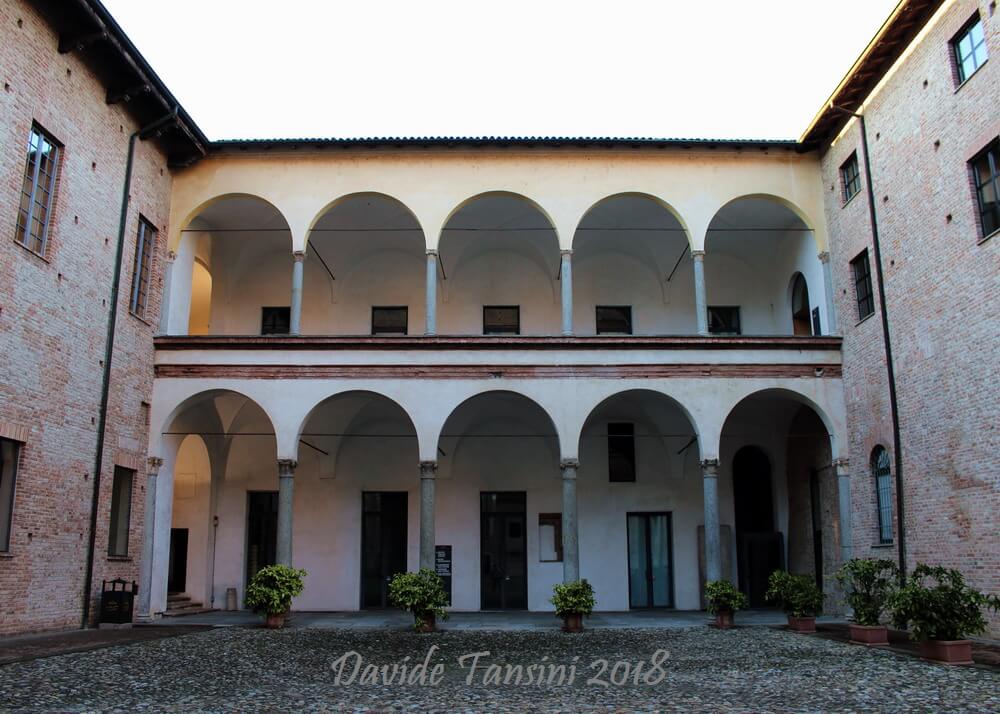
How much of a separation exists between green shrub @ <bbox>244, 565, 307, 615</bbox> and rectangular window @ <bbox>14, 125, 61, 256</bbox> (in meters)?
6.75

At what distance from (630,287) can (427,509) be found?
7893 millimetres

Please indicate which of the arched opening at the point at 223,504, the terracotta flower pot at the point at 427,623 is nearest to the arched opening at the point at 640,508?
the terracotta flower pot at the point at 427,623

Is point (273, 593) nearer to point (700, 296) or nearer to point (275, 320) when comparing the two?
point (275, 320)

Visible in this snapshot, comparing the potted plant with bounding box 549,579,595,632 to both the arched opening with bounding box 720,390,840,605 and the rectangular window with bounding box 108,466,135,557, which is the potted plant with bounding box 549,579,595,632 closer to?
the arched opening with bounding box 720,390,840,605

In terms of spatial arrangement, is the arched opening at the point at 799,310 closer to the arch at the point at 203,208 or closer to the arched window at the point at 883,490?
the arched window at the point at 883,490

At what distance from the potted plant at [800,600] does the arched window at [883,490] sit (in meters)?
1.75

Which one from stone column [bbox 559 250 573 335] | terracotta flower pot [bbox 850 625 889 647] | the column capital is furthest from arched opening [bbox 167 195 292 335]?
terracotta flower pot [bbox 850 625 889 647]

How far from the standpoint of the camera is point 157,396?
1772 cm

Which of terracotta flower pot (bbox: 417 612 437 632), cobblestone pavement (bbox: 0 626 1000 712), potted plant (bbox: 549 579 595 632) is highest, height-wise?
potted plant (bbox: 549 579 595 632)

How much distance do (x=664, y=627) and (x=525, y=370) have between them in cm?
546

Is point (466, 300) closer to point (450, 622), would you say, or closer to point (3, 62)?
point (450, 622)

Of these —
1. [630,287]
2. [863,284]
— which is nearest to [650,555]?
[630,287]

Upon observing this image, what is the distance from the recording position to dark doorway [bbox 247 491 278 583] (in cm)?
2102

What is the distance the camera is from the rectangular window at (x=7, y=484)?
13125 mm
